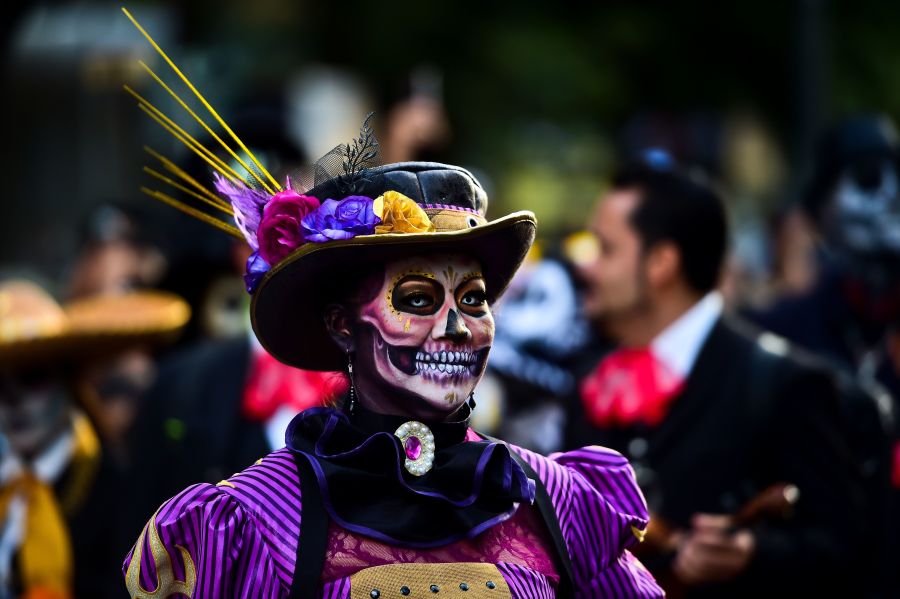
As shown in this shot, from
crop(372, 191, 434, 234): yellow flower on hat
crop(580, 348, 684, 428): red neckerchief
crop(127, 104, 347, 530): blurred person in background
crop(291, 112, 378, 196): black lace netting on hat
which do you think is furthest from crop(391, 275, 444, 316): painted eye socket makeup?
crop(580, 348, 684, 428): red neckerchief

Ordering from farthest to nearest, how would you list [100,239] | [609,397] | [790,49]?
1. [790,49]
2. [100,239]
3. [609,397]

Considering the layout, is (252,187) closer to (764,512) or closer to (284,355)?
(284,355)

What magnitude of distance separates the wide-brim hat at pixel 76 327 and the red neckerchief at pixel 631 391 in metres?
2.13

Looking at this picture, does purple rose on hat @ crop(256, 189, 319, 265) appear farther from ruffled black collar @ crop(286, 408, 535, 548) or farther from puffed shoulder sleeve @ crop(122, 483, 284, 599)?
puffed shoulder sleeve @ crop(122, 483, 284, 599)

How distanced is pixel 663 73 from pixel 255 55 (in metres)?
4.09

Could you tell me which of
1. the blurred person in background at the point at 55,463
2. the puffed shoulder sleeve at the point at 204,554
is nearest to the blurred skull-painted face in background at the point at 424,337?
the puffed shoulder sleeve at the point at 204,554

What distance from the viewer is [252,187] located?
4090mm

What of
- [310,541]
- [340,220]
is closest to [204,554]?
[310,541]

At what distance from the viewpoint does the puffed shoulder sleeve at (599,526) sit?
4016mm

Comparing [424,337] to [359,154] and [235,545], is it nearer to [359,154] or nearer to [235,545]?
[359,154]

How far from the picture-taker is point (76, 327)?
7.23 m

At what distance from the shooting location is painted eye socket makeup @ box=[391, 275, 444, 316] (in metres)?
3.91

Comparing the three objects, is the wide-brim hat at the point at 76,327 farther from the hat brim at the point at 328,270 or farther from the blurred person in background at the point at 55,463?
the hat brim at the point at 328,270

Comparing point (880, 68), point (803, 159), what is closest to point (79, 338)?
point (803, 159)
